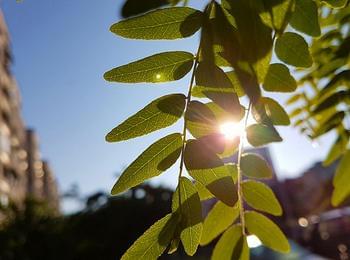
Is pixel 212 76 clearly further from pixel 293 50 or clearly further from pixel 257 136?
pixel 257 136

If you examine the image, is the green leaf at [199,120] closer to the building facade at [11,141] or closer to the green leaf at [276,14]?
the green leaf at [276,14]

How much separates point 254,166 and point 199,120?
1.24 feet

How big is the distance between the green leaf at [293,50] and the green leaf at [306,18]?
47mm

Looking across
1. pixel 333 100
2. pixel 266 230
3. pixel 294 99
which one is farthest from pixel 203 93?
pixel 294 99

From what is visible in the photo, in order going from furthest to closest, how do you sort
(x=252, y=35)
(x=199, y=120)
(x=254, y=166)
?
(x=254, y=166) < (x=199, y=120) < (x=252, y=35)

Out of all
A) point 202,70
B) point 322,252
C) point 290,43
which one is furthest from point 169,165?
point 322,252

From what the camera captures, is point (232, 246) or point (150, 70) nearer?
point (150, 70)

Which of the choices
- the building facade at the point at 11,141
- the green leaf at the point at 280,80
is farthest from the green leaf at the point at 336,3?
the building facade at the point at 11,141

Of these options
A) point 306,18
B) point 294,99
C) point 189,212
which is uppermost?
point 306,18

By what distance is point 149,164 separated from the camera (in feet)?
3.31

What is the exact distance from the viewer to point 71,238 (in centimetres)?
1170

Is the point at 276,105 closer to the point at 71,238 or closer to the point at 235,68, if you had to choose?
the point at 235,68

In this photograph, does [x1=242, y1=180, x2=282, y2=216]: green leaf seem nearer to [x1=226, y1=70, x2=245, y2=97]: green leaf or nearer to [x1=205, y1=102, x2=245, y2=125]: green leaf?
[x1=205, y1=102, x2=245, y2=125]: green leaf

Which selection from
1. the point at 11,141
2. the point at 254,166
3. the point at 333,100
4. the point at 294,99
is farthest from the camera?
the point at 11,141
